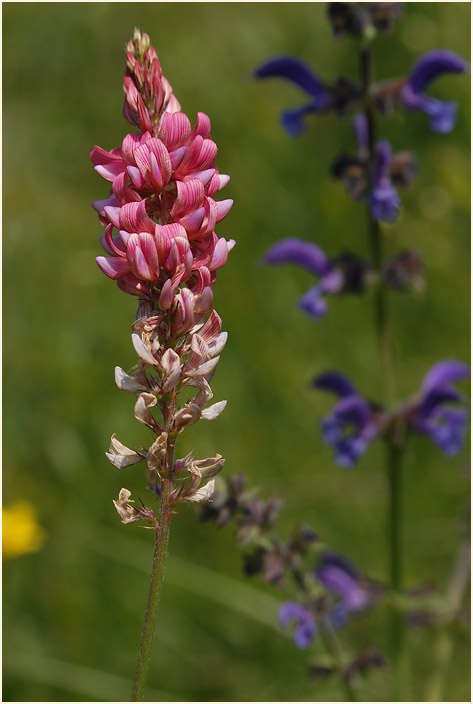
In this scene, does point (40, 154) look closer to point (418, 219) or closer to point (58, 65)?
point (58, 65)

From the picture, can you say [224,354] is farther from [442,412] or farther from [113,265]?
[113,265]

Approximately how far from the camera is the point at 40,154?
197 inches

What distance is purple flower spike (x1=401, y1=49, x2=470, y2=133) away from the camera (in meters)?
2.52

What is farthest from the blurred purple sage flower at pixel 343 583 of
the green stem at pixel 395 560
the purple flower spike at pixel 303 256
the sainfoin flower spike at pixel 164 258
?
the sainfoin flower spike at pixel 164 258

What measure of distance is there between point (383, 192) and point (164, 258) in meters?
1.38

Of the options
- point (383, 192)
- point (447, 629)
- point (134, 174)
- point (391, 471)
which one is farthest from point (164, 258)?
point (447, 629)

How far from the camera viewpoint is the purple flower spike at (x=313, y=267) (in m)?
2.59

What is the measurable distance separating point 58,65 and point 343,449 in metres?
3.80

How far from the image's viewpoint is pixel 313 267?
8.76 feet

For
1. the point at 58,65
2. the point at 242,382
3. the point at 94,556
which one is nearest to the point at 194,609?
the point at 94,556

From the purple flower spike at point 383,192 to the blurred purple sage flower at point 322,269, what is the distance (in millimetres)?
208

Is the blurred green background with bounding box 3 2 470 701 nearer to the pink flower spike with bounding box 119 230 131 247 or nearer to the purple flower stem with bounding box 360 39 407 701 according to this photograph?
the purple flower stem with bounding box 360 39 407 701

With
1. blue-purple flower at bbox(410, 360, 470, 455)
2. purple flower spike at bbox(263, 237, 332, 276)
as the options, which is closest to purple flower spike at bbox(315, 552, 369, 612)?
blue-purple flower at bbox(410, 360, 470, 455)

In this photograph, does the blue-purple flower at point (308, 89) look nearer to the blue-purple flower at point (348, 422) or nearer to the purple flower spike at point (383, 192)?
the purple flower spike at point (383, 192)
